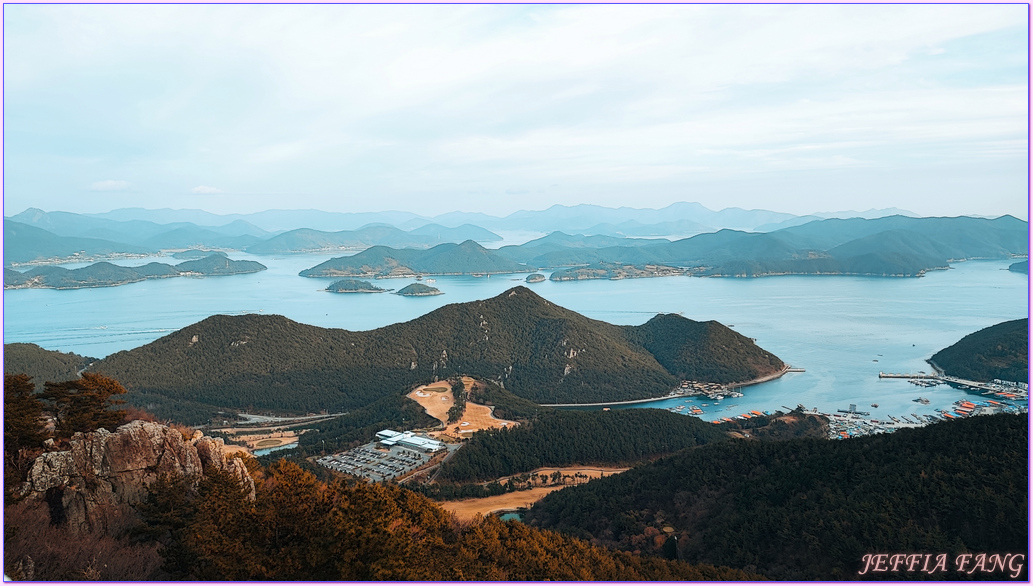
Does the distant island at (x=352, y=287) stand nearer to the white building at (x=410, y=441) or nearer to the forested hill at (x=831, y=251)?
the forested hill at (x=831, y=251)

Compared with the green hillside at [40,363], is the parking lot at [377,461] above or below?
below

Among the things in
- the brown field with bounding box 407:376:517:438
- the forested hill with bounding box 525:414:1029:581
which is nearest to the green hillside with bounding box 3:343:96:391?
the brown field with bounding box 407:376:517:438

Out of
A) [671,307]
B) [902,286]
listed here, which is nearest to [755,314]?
[671,307]

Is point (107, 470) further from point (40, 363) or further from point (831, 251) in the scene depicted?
point (831, 251)

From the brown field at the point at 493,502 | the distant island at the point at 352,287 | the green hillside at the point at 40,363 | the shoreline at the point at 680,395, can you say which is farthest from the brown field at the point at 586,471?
the distant island at the point at 352,287

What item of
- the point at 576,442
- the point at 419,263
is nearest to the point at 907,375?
the point at 576,442

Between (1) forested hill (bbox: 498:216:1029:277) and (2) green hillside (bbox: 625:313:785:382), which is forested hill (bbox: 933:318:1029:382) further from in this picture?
(1) forested hill (bbox: 498:216:1029:277)

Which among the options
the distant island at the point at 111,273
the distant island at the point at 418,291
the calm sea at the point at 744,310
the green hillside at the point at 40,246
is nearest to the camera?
the calm sea at the point at 744,310

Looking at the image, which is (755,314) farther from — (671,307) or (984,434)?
(984,434)
